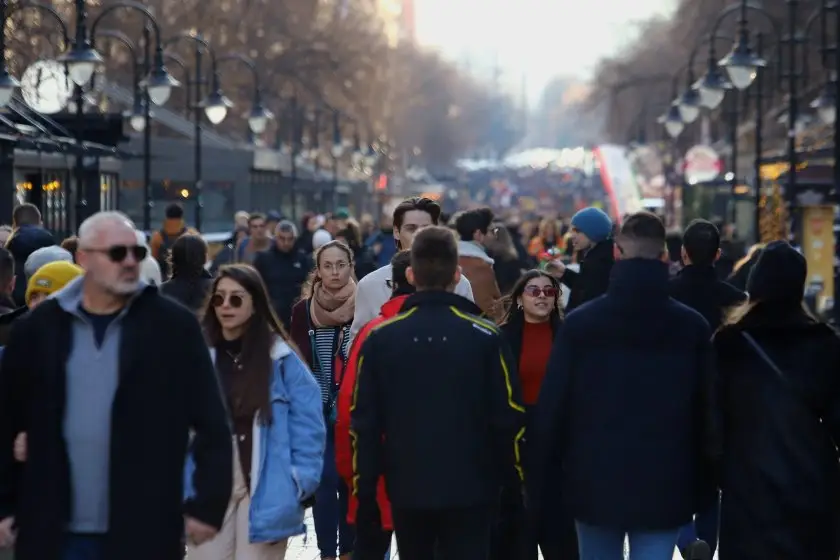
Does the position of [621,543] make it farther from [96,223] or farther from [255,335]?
[96,223]

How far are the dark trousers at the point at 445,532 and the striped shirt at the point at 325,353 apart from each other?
284 cm

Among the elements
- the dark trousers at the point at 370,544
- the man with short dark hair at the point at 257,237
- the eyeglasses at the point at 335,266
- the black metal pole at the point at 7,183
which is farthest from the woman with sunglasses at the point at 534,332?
the black metal pole at the point at 7,183

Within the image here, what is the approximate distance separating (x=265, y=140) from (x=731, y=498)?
7619cm

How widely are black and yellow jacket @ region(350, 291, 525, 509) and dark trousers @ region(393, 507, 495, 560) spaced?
56 mm

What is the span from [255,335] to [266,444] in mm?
416

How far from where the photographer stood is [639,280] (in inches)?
281

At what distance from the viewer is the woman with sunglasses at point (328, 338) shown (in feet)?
32.2

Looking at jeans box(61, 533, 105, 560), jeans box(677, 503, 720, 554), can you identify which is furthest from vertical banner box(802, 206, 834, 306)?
jeans box(61, 533, 105, 560)

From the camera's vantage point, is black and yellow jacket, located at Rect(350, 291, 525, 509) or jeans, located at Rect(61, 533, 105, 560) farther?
black and yellow jacket, located at Rect(350, 291, 525, 509)

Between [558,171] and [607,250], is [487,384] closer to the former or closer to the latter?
[607,250]

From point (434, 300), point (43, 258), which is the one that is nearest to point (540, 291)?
point (434, 300)

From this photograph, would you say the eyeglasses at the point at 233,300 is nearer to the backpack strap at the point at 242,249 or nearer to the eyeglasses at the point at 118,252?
the eyeglasses at the point at 118,252

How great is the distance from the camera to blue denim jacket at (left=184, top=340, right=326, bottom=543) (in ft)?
23.7

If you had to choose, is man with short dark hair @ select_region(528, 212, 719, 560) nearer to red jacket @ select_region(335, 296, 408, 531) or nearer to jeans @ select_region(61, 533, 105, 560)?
red jacket @ select_region(335, 296, 408, 531)
